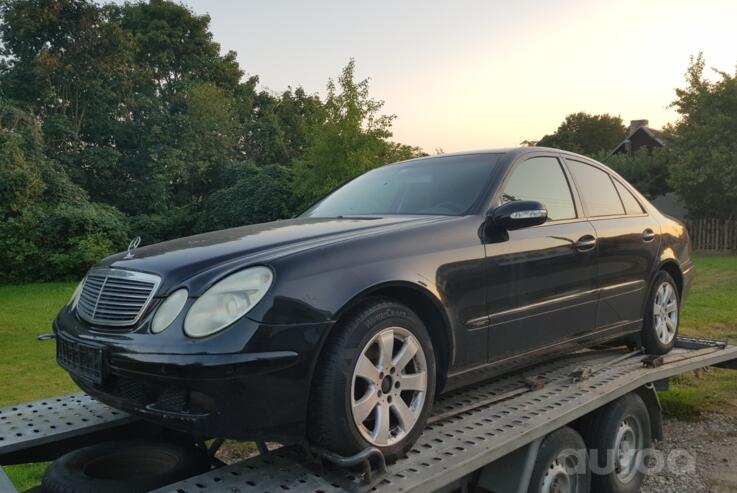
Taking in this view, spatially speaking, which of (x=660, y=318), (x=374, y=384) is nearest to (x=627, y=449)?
(x=660, y=318)

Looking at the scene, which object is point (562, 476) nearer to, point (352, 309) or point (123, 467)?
point (352, 309)

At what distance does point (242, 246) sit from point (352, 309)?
1.83 ft

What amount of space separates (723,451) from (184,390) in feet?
13.1

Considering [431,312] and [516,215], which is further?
[516,215]

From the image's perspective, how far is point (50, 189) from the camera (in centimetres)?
1827

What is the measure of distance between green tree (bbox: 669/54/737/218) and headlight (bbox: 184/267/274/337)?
2294cm

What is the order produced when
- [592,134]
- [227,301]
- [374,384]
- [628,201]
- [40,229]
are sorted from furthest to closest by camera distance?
[592,134] < [40,229] < [628,201] < [374,384] < [227,301]

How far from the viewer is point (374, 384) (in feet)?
7.93

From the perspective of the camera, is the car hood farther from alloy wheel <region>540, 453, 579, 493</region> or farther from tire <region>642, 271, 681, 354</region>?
tire <region>642, 271, 681, 354</region>

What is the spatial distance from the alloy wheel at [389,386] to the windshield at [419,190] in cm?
94

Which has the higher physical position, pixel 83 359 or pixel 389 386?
pixel 83 359

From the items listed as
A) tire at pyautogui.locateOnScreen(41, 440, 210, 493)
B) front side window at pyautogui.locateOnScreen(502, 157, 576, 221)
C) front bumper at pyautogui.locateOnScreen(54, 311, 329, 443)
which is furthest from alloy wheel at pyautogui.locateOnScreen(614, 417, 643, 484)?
tire at pyautogui.locateOnScreen(41, 440, 210, 493)

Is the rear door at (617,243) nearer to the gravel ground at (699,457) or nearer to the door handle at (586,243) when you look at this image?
the door handle at (586,243)

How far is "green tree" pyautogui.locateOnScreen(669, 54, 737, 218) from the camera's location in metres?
21.4
